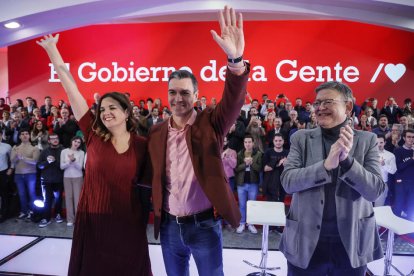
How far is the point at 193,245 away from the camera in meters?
1.73

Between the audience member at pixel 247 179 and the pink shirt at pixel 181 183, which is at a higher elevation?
the pink shirt at pixel 181 183

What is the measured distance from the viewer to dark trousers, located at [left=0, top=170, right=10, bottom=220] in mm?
5594

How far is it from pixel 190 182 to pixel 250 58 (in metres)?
9.24

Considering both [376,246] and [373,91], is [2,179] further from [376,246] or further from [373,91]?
[373,91]

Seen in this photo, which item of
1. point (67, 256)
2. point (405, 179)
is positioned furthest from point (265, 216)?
point (405, 179)

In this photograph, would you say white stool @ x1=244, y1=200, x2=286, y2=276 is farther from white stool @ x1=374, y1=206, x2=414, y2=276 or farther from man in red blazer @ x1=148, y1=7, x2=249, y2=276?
man in red blazer @ x1=148, y1=7, x2=249, y2=276

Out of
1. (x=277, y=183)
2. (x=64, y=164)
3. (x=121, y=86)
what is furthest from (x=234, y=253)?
(x=121, y=86)

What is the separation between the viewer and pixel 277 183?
208 inches

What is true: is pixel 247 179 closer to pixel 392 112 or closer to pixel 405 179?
pixel 405 179

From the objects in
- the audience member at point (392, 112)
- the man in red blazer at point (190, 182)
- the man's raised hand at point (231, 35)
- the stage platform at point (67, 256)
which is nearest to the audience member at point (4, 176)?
the stage platform at point (67, 256)

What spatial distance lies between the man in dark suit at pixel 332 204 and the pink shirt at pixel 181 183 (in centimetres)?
47

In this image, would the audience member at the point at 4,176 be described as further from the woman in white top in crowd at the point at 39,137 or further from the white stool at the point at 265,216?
the white stool at the point at 265,216

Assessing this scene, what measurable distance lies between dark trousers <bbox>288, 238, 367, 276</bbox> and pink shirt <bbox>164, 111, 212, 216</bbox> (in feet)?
1.92

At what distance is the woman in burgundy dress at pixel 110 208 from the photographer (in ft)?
6.04
